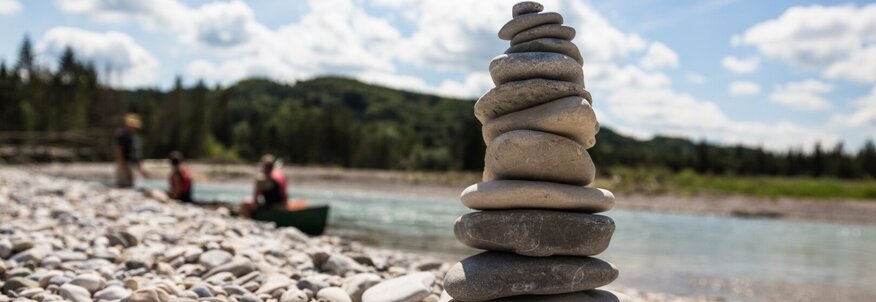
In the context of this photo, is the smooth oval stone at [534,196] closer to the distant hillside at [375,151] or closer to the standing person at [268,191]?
the standing person at [268,191]

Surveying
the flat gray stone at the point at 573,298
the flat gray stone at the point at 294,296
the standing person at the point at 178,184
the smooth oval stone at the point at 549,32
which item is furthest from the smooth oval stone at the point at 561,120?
the standing person at the point at 178,184

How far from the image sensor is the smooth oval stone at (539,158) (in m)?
5.13

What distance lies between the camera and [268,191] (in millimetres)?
14812

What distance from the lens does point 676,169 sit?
3536 inches

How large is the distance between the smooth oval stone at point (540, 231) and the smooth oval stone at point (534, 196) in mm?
66

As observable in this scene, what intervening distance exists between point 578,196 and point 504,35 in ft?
5.20

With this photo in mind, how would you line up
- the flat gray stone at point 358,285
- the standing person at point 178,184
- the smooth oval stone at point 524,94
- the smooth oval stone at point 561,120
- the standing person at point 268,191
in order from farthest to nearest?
the standing person at point 178,184, the standing person at point 268,191, the flat gray stone at point 358,285, the smooth oval stone at point 524,94, the smooth oval stone at point 561,120

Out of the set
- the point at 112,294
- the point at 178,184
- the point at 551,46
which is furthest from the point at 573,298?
the point at 178,184

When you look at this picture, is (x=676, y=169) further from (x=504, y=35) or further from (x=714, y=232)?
(x=504, y=35)

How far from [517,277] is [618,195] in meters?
42.7

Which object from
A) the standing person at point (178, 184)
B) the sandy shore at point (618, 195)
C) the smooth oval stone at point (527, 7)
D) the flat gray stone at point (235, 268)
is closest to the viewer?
the smooth oval stone at point (527, 7)

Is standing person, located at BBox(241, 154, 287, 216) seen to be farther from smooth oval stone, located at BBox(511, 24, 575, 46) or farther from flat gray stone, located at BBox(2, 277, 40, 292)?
smooth oval stone, located at BBox(511, 24, 575, 46)

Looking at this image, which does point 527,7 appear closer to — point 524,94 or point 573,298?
point 524,94

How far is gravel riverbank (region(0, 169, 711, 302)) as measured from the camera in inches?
239
